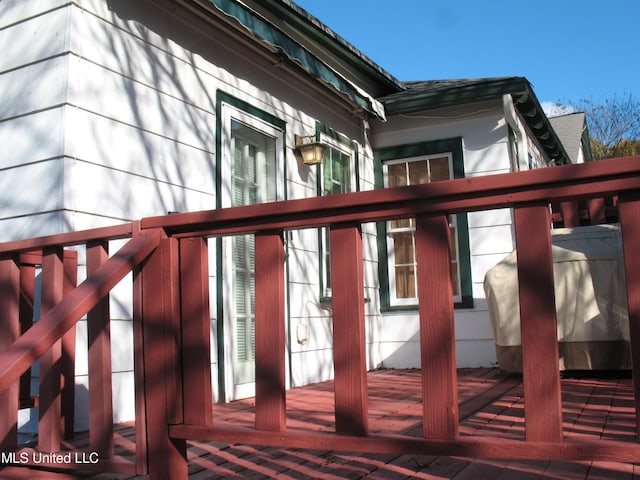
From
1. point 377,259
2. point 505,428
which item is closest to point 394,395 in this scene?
point 505,428

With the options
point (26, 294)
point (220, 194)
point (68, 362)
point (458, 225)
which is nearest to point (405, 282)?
point (458, 225)

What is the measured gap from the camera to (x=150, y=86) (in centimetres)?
385

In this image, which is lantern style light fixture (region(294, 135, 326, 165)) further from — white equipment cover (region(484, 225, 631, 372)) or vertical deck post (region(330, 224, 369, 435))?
vertical deck post (region(330, 224, 369, 435))

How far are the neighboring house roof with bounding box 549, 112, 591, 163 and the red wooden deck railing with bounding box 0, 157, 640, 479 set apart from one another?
1441cm

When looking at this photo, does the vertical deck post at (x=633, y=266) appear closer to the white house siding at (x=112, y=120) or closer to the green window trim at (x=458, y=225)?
the white house siding at (x=112, y=120)

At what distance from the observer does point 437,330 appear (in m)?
1.47

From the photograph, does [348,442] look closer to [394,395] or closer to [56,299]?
[56,299]

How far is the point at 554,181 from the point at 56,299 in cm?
169

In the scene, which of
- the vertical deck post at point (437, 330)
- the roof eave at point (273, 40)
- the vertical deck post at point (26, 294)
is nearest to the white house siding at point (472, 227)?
the roof eave at point (273, 40)

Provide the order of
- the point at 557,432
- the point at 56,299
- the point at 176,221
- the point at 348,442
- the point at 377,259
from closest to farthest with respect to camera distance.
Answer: the point at 557,432 → the point at 348,442 → the point at 176,221 → the point at 56,299 → the point at 377,259

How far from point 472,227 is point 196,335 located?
4.89 m

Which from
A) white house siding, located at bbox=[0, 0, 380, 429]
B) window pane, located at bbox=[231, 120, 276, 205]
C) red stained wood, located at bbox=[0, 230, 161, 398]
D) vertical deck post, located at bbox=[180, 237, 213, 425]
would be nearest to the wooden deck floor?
vertical deck post, located at bbox=[180, 237, 213, 425]

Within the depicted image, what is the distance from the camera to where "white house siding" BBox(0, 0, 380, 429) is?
329 centimetres

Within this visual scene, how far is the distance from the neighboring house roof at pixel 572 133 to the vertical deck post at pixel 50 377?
14348mm
